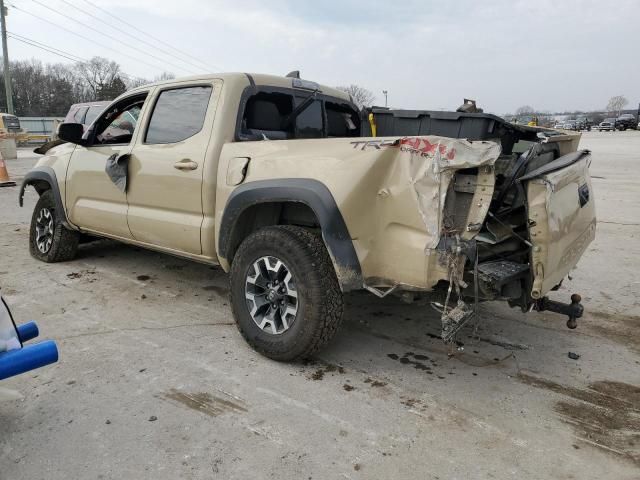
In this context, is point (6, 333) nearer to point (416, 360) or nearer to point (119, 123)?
point (416, 360)

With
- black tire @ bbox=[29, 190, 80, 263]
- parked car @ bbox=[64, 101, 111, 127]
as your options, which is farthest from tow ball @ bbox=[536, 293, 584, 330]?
parked car @ bbox=[64, 101, 111, 127]

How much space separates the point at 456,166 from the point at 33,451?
8.55ft

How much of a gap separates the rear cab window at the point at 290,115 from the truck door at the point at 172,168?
0.29 meters

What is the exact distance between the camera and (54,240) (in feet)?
18.2

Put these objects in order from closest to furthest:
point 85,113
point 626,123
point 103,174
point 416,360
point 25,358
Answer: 1. point 25,358
2. point 416,360
3. point 103,174
4. point 85,113
5. point 626,123

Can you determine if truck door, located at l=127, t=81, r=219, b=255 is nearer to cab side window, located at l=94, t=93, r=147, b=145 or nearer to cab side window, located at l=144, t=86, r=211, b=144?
cab side window, located at l=144, t=86, r=211, b=144

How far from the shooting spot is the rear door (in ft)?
9.00

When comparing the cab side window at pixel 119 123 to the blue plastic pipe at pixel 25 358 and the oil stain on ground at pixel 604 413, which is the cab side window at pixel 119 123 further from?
the oil stain on ground at pixel 604 413

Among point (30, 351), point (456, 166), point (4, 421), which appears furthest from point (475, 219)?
point (4, 421)

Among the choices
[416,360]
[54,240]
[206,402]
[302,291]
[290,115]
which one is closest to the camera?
[206,402]

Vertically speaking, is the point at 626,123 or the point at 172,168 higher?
the point at 626,123

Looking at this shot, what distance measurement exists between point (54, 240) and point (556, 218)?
5.11m

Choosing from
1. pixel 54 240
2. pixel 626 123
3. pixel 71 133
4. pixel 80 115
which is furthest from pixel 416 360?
pixel 626 123

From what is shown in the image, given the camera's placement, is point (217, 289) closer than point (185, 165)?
No
